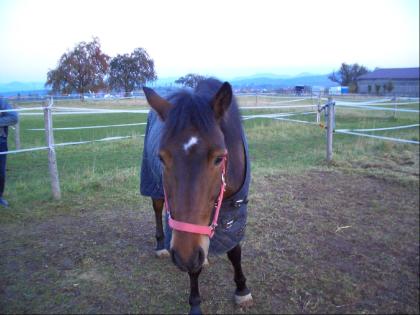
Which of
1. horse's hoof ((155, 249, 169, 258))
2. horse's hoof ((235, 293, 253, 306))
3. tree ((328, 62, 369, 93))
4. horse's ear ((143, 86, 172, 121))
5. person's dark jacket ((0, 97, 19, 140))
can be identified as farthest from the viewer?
tree ((328, 62, 369, 93))

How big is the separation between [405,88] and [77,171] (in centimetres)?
6100

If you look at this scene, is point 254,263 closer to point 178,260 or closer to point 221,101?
point 178,260

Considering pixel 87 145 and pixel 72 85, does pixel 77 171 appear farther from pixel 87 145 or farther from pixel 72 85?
pixel 72 85

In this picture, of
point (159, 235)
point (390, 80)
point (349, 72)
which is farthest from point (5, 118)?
point (349, 72)

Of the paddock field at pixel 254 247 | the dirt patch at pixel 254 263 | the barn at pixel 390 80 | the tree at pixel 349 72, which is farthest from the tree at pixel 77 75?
the tree at pixel 349 72

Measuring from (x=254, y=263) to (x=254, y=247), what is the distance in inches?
12.5

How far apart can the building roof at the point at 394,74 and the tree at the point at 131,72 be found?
52.1 meters

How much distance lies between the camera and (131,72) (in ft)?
56.6

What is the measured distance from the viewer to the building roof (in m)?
58.2

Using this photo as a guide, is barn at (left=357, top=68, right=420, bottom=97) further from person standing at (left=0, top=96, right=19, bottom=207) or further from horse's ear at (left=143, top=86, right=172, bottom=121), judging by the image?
horse's ear at (left=143, top=86, right=172, bottom=121)

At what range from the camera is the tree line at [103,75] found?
16.7 m

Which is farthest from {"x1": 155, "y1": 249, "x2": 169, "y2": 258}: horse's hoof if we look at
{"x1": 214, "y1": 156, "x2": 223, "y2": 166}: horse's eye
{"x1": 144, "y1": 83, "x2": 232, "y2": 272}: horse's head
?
{"x1": 214, "y1": 156, "x2": 223, "y2": 166}: horse's eye

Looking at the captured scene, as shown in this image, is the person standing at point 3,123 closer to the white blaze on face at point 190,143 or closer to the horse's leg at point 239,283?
the horse's leg at point 239,283

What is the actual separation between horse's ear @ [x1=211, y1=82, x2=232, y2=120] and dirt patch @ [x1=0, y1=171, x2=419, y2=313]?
5.45 ft
